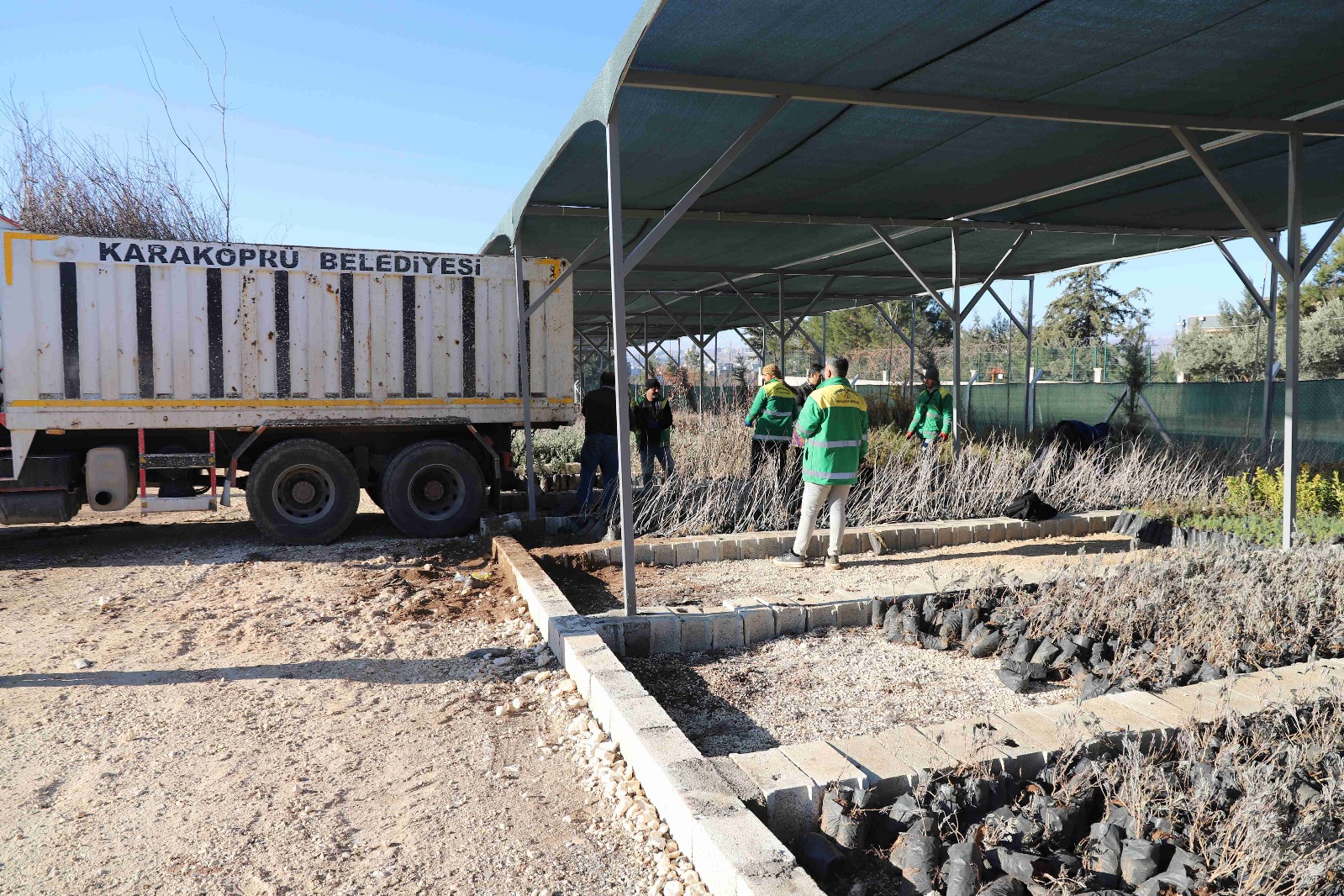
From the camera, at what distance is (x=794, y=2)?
4.18 m

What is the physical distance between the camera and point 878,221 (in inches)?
387

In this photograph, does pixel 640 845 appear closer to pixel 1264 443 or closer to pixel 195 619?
pixel 195 619

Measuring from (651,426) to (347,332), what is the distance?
10.9 feet

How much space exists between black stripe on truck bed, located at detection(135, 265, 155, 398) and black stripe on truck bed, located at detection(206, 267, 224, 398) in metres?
0.46

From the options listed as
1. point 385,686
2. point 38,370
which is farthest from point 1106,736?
point 38,370

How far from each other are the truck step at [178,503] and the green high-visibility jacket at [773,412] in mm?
5388

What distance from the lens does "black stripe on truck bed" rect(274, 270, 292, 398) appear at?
812cm

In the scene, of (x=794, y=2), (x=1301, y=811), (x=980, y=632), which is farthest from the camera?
(x=980, y=632)

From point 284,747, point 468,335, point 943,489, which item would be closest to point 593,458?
point 468,335

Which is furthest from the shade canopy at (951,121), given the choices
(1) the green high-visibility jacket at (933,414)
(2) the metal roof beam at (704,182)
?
(1) the green high-visibility jacket at (933,414)

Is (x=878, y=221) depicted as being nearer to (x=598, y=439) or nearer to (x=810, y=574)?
(x=598, y=439)

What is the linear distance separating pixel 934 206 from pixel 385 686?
7.67 meters

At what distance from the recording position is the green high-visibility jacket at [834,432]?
673 cm

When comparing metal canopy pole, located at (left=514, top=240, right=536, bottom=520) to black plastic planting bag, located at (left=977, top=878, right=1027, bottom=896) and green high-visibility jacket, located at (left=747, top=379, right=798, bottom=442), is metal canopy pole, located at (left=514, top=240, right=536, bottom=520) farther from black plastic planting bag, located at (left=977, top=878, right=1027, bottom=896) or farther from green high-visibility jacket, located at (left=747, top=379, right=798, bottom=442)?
black plastic planting bag, located at (left=977, top=878, right=1027, bottom=896)
